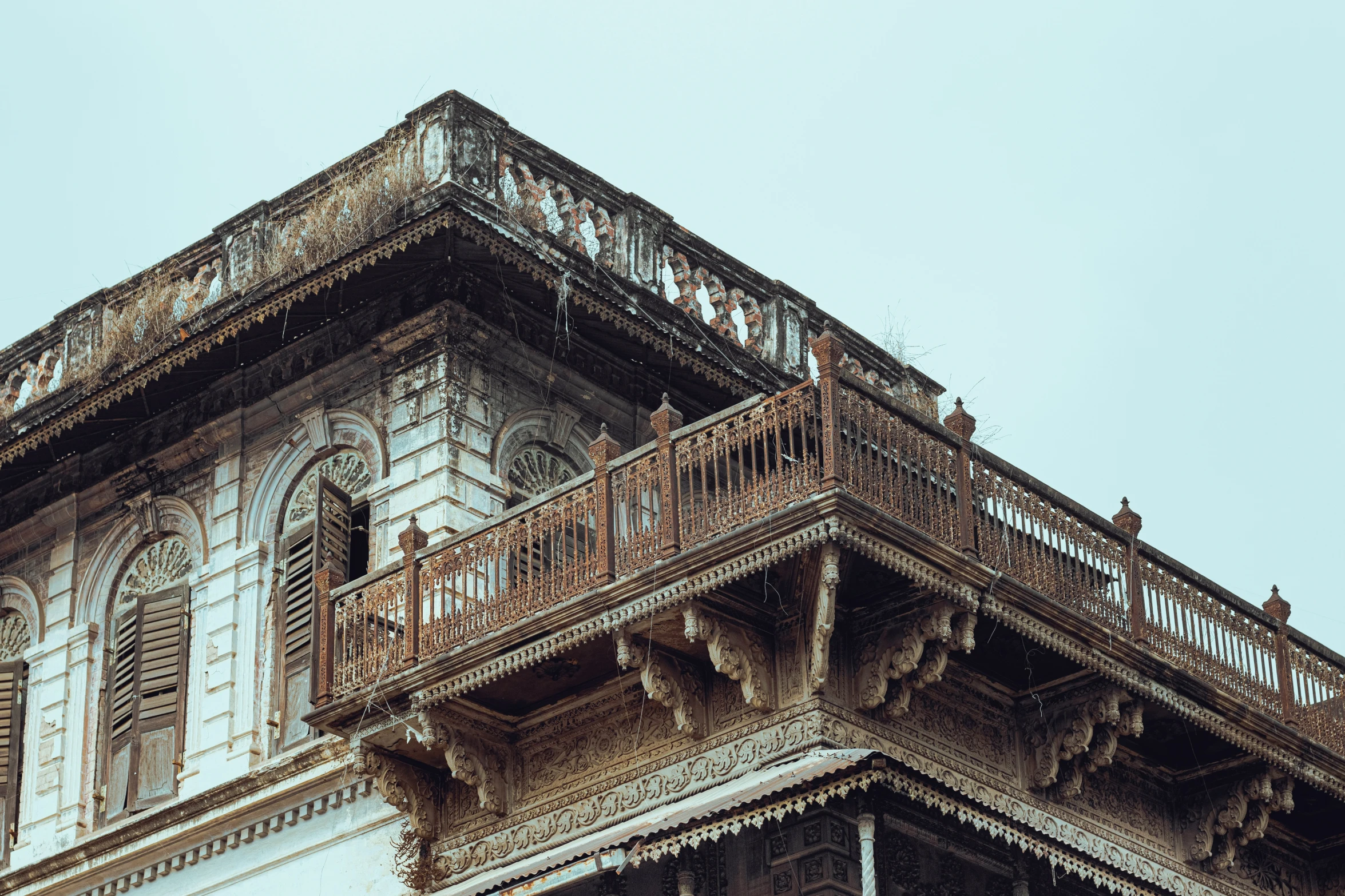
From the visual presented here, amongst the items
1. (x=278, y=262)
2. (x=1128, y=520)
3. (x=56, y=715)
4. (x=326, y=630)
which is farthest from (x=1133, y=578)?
(x=56, y=715)

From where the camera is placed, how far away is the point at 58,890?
18.3 meters

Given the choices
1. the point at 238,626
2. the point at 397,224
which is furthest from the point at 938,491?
the point at 238,626

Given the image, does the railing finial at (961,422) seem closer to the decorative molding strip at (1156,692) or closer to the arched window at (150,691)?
the decorative molding strip at (1156,692)

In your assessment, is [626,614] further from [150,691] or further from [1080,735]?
[150,691]

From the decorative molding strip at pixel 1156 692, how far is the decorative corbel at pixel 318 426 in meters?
6.01

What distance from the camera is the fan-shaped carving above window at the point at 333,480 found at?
17.9 metres

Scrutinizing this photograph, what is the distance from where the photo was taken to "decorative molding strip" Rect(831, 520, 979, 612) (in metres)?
13.7

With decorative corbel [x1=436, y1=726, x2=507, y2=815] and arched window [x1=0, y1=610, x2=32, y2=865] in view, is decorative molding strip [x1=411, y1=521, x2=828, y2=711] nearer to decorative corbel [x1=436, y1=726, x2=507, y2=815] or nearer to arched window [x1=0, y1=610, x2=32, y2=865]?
decorative corbel [x1=436, y1=726, x2=507, y2=815]

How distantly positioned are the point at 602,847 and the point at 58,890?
245 inches

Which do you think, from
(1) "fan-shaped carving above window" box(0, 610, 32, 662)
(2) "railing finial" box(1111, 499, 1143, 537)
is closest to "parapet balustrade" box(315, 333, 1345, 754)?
(2) "railing finial" box(1111, 499, 1143, 537)

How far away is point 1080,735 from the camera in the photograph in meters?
15.7

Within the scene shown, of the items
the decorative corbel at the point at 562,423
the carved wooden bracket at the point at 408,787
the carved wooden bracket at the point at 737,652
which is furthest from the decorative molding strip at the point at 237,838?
the carved wooden bracket at the point at 737,652

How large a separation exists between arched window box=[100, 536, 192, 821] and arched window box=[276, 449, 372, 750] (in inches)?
43.3

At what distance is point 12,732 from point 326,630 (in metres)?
4.85
